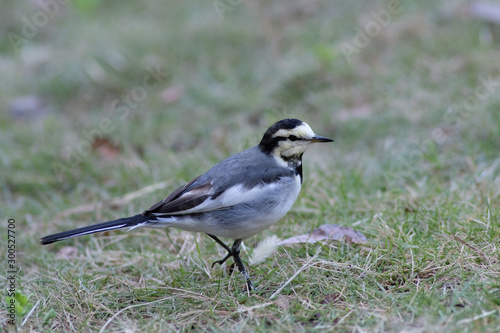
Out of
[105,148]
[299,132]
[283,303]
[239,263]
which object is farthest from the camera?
[105,148]

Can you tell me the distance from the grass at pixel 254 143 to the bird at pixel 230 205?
0.33 metres

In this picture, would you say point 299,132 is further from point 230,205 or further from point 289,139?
point 230,205

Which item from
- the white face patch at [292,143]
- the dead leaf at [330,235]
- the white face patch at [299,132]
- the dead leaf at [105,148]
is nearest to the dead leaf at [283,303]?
the dead leaf at [330,235]

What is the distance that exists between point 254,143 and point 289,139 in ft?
6.55

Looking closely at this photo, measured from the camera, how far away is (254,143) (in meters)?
5.71

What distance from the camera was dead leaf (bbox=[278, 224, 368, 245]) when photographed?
3724mm

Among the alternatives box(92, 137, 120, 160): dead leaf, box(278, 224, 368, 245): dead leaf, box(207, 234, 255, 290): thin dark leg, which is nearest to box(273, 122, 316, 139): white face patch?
box(278, 224, 368, 245): dead leaf

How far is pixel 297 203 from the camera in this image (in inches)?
179

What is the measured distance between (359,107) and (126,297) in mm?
3638

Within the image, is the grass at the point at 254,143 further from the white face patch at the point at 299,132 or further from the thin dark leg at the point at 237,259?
the white face patch at the point at 299,132

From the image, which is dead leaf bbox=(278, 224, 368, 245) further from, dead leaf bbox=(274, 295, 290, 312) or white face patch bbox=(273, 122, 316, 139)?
white face patch bbox=(273, 122, 316, 139)

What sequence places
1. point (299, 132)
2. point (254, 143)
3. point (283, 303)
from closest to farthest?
point (283, 303) → point (299, 132) → point (254, 143)

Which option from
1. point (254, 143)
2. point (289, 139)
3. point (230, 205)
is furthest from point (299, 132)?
point (254, 143)

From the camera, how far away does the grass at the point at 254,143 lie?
321cm
